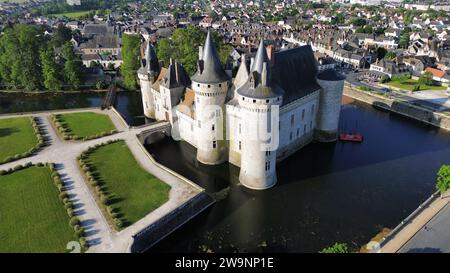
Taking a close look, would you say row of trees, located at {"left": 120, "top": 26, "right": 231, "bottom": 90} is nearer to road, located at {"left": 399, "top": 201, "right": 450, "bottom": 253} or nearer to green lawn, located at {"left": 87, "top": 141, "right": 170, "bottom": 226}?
green lawn, located at {"left": 87, "top": 141, "right": 170, "bottom": 226}

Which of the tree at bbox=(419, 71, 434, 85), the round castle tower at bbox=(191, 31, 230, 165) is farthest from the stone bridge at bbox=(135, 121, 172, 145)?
the tree at bbox=(419, 71, 434, 85)

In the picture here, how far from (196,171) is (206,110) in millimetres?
7991

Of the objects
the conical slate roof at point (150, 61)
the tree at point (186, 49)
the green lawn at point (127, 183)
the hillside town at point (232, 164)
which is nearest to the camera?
the hillside town at point (232, 164)

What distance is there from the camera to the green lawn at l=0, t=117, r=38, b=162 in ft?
142

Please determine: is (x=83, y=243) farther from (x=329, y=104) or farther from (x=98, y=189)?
(x=329, y=104)

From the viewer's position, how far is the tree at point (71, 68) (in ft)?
236

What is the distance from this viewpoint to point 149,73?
2130 inches

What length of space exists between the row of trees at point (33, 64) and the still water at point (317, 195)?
37.0 m

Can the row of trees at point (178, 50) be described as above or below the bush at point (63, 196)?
above

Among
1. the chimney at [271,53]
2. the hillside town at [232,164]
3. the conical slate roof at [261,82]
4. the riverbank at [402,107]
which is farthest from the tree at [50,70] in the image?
the riverbank at [402,107]

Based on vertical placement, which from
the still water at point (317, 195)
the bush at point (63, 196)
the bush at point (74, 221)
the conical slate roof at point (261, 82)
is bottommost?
the still water at point (317, 195)

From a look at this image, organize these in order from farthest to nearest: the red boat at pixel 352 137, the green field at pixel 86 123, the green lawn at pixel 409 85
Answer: the green lawn at pixel 409 85
the red boat at pixel 352 137
the green field at pixel 86 123

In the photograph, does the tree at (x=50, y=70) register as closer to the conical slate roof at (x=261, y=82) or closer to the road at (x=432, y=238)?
the conical slate roof at (x=261, y=82)

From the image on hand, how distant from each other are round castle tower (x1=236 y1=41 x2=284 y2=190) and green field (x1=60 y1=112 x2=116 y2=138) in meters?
23.4
